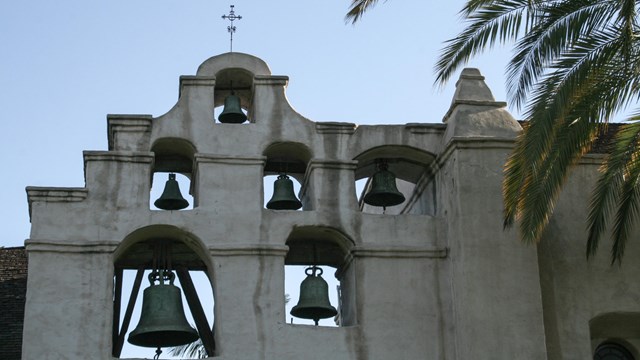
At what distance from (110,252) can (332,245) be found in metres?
3.65

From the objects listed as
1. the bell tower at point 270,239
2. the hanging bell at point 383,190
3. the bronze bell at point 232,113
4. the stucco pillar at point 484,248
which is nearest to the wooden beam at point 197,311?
the bell tower at point 270,239

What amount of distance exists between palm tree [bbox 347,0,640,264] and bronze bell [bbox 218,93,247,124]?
3347mm

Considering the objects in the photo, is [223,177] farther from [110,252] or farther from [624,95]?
[624,95]

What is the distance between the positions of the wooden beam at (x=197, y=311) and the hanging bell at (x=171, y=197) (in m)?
1.03

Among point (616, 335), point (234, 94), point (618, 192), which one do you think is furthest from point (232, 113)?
point (616, 335)

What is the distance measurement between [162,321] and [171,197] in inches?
90.3

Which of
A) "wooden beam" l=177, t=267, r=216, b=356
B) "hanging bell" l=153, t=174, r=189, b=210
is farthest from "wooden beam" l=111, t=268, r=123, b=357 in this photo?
"hanging bell" l=153, t=174, r=189, b=210

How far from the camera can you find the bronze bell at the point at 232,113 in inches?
952

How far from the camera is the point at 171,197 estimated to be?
2375 cm

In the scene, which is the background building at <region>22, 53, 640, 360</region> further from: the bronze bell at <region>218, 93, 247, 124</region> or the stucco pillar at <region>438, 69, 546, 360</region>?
the bronze bell at <region>218, 93, 247, 124</region>

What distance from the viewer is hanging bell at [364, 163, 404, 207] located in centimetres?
2425

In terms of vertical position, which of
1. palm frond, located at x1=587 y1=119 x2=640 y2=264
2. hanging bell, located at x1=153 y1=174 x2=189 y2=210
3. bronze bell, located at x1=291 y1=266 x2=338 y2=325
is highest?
hanging bell, located at x1=153 y1=174 x2=189 y2=210

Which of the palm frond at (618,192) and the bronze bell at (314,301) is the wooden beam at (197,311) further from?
the palm frond at (618,192)

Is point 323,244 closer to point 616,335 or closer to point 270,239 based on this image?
point 270,239
